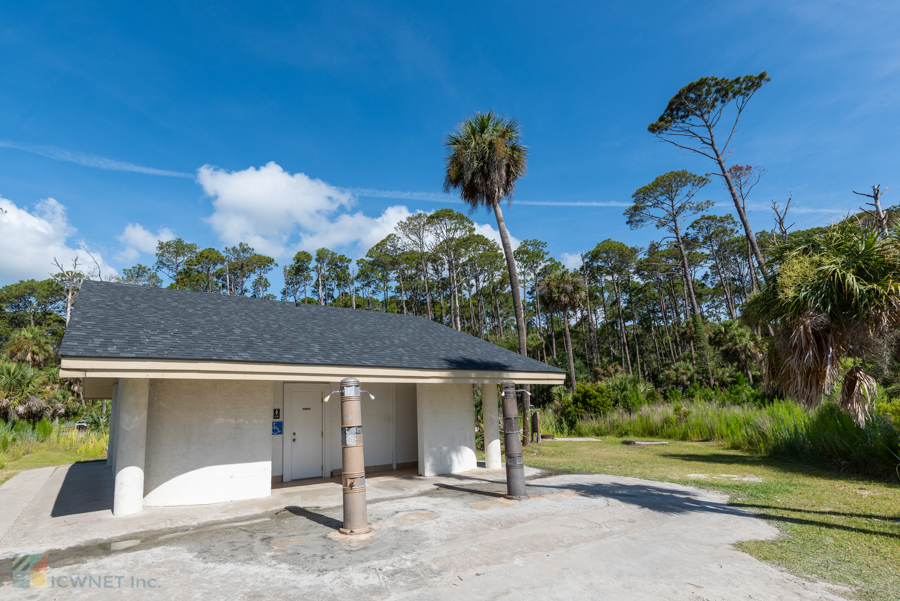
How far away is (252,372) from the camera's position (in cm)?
812

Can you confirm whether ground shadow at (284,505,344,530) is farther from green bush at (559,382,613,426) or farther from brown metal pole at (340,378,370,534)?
green bush at (559,382,613,426)

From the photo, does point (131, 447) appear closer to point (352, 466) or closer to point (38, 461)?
point (352, 466)

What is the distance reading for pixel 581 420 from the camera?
25828 mm

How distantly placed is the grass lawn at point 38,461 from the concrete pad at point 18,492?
17.0 inches

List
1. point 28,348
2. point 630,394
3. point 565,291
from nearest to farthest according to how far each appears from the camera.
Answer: point 630,394 → point 28,348 → point 565,291

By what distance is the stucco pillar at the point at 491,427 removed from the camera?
1220 cm

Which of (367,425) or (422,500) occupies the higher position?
(367,425)

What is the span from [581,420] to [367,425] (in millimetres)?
17240

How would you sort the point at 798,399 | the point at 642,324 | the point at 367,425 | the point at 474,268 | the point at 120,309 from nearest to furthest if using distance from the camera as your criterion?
the point at 798,399 < the point at 120,309 < the point at 367,425 < the point at 474,268 < the point at 642,324

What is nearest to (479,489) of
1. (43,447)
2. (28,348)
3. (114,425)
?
(114,425)

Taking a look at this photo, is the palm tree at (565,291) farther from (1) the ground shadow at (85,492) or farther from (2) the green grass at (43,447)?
(1) the ground shadow at (85,492)

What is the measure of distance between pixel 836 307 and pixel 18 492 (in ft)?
50.7

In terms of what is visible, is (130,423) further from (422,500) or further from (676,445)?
(676,445)

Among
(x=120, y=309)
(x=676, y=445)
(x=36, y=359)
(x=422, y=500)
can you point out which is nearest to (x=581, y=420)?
(x=676, y=445)
